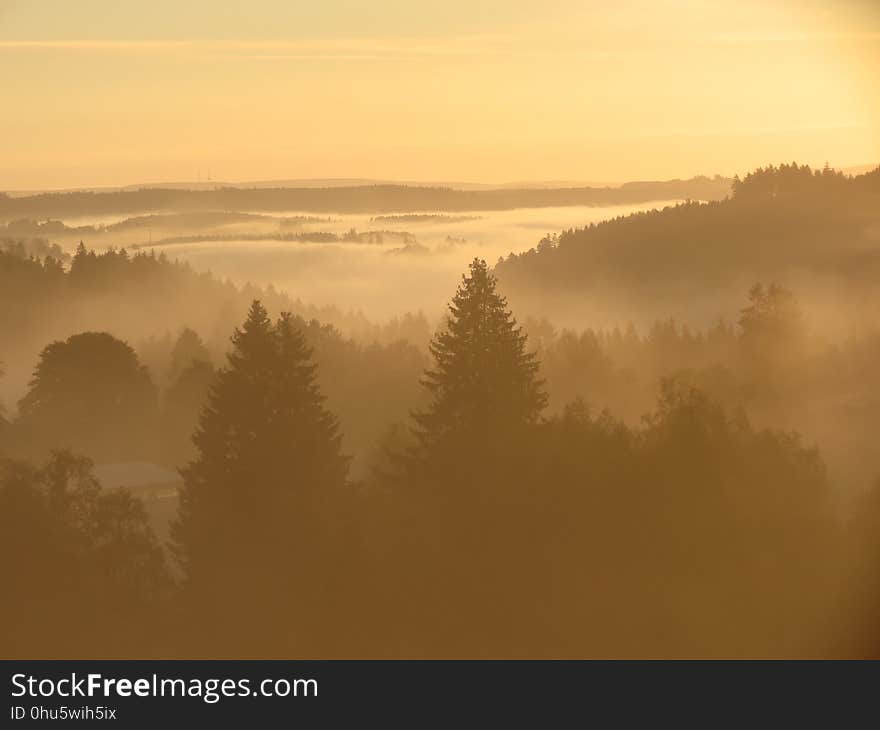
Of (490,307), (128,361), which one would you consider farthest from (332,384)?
(490,307)

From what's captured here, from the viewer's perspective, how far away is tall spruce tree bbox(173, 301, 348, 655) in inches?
1555

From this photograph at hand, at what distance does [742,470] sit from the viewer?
43.6 m

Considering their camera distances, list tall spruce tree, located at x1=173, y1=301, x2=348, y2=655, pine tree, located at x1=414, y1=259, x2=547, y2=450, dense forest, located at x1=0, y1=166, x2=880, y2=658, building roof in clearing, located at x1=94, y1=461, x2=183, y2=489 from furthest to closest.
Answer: building roof in clearing, located at x1=94, y1=461, x2=183, y2=489
pine tree, located at x1=414, y1=259, x2=547, y2=450
tall spruce tree, located at x1=173, y1=301, x2=348, y2=655
dense forest, located at x1=0, y1=166, x2=880, y2=658

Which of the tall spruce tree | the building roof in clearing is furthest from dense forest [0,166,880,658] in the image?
the building roof in clearing

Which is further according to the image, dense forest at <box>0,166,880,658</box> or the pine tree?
the pine tree

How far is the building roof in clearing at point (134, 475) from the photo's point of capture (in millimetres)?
81688

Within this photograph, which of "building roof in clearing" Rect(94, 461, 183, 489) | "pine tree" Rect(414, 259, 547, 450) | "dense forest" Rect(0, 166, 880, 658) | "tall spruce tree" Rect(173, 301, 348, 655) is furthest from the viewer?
"building roof in clearing" Rect(94, 461, 183, 489)

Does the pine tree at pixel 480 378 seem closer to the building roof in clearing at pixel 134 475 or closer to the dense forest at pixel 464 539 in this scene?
the dense forest at pixel 464 539

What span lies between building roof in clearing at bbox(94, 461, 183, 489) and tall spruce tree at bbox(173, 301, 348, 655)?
2747 centimetres

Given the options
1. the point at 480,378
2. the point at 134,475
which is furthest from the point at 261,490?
the point at 134,475

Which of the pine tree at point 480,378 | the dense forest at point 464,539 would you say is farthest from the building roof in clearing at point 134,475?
the pine tree at point 480,378

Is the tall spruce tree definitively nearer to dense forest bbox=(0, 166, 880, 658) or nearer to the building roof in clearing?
dense forest bbox=(0, 166, 880, 658)

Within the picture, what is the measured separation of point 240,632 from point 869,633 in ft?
48.9

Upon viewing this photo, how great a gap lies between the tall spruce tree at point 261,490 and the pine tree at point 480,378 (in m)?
3.73
